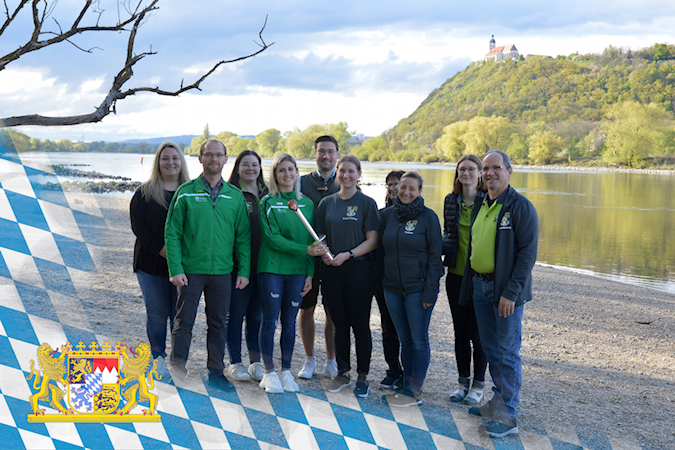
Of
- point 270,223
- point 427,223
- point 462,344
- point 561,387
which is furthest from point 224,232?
point 561,387

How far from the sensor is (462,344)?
4.14m

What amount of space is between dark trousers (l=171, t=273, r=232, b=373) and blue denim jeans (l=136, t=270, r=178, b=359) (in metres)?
0.21

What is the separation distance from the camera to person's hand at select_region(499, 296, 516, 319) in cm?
336

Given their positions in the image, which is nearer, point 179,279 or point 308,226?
point 179,279

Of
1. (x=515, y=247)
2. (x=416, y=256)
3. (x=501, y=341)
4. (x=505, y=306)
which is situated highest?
(x=515, y=247)

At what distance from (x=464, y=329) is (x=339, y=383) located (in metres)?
1.11

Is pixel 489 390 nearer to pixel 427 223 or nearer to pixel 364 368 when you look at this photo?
pixel 364 368

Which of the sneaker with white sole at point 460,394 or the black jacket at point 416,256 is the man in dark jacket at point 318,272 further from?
the sneaker with white sole at point 460,394

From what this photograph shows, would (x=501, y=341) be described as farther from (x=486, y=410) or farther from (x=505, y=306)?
(x=486, y=410)

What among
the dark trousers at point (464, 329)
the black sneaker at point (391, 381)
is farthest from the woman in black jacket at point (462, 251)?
the black sneaker at point (391, 381)

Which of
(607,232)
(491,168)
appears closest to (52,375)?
(491,168)

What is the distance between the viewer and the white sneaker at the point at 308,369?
14.1 feet

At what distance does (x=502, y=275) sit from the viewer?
340 cm

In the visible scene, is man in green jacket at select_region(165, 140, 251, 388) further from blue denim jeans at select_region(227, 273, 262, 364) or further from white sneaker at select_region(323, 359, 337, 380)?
white sneaker at select_region(323, 359, 337, 380)
